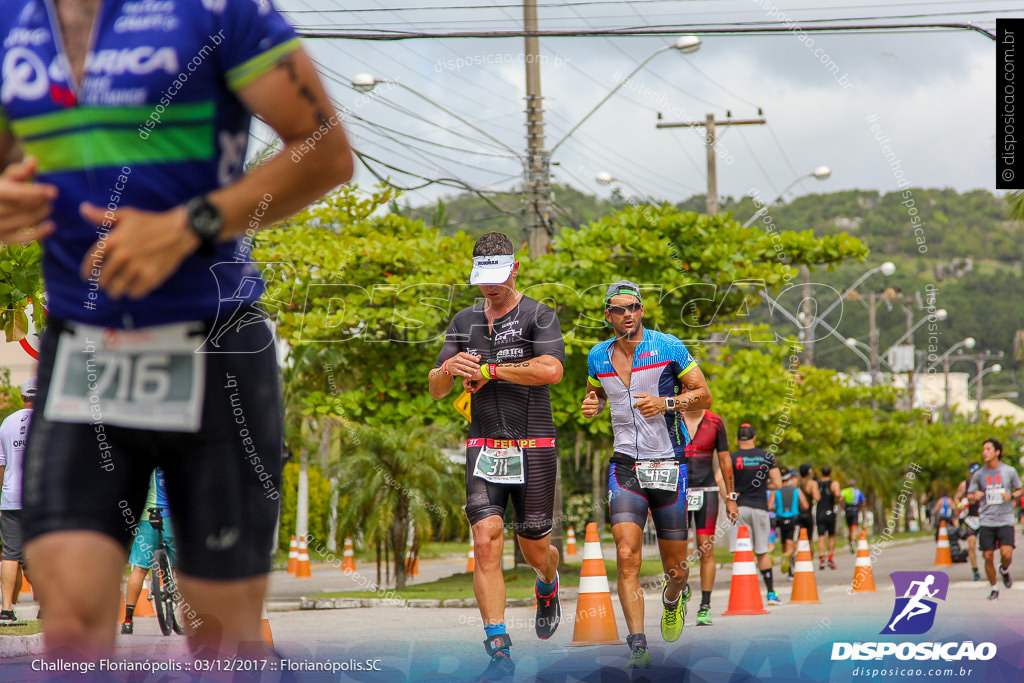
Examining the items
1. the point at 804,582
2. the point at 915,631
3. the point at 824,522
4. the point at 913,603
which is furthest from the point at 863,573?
the point at 824,522

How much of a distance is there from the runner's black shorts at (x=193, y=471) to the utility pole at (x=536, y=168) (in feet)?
50.4

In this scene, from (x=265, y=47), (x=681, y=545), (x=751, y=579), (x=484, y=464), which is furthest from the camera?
(x=751, y=579)

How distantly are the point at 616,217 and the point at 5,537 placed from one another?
902cm

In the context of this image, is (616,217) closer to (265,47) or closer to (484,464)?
(484,464)

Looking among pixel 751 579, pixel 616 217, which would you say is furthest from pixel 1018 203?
pixel 751 579

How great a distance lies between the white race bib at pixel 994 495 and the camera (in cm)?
1627

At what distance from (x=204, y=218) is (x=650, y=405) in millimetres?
5502

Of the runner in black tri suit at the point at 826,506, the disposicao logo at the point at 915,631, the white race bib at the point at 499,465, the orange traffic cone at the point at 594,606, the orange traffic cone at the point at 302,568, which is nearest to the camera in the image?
the disposicao logo at the point at 915,631

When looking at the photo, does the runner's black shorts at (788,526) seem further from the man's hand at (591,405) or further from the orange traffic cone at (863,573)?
the man's hand at (591,405)

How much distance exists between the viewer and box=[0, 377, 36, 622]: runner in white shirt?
1094 centimetres

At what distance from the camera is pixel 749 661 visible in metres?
7.18

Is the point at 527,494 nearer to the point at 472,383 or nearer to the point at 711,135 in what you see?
the point at 472,383

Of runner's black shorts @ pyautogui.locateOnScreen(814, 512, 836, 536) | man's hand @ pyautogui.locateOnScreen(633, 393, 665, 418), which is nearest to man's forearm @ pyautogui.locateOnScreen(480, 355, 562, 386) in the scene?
man's hand @ pyautogui.locateOnScreen(633, 393, 665, 418)

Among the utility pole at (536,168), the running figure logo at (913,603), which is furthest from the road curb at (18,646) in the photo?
the utility pole at (536,168)
